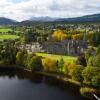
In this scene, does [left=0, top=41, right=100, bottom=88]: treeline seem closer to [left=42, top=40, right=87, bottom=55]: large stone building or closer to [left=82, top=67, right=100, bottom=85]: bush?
[left=82, top=67, right=100, bottom=85]: bush

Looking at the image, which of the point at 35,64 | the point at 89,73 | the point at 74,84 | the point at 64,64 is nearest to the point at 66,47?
the point at 35,64

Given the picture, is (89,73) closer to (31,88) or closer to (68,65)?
(68,65)

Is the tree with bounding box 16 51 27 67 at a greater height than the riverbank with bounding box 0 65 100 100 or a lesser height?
greater

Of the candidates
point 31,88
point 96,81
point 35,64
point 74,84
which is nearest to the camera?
point 96,81

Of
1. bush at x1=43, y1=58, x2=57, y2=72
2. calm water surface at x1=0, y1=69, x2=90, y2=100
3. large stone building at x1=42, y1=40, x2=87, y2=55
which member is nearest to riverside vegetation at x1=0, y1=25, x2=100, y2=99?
bush at x1=43, y1=58, x2=57, y2=72

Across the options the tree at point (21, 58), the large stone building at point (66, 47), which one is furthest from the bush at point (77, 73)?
the large stone building at point (66, 47)

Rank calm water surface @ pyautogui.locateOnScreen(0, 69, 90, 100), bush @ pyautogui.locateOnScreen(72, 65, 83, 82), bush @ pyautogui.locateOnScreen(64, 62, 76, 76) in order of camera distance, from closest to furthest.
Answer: calm water surface @ pyautogui.locateOnScreen(0, 69, 90, 100) → bush @ pyautogui.locateOnScreen(72, 65, 83, 82) → bush @ pyautogui.locateOnScreen(64, 62, 76, 76)

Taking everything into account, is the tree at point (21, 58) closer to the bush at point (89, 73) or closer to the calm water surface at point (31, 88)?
the calm water surface at point (31, 88)
